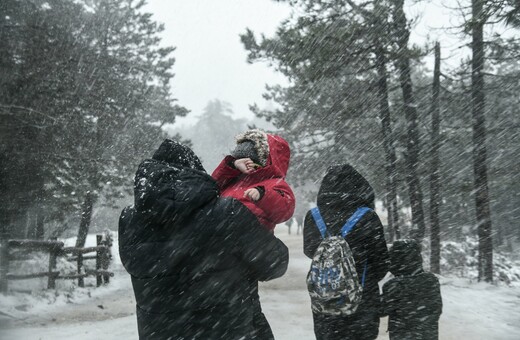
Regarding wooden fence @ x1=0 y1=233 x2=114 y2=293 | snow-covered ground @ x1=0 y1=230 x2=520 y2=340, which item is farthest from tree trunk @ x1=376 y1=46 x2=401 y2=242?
wooden fence @ x1=0 y1=233 x2=114 y2=293

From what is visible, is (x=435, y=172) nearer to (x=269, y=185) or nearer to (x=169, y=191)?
Answer: (x=269, y=185)

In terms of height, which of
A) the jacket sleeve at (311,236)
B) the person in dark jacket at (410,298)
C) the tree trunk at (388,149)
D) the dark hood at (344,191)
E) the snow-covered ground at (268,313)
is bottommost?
the snow-covered ground at (268,313)

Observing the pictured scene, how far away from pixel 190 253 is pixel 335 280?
4.65 ft

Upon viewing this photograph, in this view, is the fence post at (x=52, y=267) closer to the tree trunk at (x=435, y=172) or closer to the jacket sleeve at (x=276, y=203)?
the jacket sleeve at (x=276, y=203)

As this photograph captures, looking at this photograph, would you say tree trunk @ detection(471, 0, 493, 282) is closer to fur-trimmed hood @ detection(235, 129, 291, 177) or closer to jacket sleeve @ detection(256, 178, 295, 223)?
fur-trimmed hood @ detection(235, 129, 291, 177)

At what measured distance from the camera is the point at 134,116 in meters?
18.2

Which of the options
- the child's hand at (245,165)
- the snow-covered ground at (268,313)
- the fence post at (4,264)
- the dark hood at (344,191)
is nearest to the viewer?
the child's hand at (245,165)

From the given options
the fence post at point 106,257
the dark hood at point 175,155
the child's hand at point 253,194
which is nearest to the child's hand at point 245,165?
the child's hand at point 253,194

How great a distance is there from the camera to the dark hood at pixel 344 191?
336 cm

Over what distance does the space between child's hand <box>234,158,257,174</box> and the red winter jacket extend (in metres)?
0.04

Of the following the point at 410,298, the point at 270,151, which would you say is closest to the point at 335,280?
the point at 410,298

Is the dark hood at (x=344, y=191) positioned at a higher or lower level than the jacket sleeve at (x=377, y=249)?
higher

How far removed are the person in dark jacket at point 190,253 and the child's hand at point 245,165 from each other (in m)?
0.54

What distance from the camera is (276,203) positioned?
241 cm
